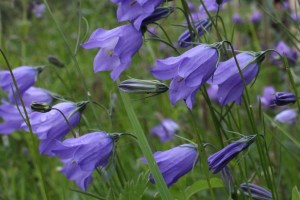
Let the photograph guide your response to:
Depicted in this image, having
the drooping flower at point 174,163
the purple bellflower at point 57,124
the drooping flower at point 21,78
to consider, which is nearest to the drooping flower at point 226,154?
the drooping flower at point 174,163

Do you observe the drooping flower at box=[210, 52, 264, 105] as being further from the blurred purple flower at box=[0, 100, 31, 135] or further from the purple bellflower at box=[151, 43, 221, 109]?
the blurred purple flower at box=[0, 100, 31, 135]

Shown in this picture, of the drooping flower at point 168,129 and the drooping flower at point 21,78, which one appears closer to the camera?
the drooping flower at point 21,78

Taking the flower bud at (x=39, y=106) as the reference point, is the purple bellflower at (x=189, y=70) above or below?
below

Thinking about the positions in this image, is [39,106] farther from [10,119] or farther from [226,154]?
[10,119]

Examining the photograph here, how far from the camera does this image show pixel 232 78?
5.00ft

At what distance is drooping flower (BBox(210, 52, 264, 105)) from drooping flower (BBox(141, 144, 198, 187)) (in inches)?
6.4

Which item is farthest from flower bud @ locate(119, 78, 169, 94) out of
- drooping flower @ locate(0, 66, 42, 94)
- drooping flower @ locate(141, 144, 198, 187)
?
drooping flower @ locate(0, 66, 42, 94)

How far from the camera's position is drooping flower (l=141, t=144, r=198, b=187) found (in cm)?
151

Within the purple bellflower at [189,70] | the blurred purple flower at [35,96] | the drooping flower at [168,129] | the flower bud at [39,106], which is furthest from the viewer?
the drooping flower at [168,129]

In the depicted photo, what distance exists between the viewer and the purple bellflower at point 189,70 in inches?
57.0

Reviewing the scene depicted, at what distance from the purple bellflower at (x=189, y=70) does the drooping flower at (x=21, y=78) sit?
1.01 meters

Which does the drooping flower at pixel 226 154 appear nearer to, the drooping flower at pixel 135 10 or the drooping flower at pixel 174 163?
the drooping flower at pixel 174 163

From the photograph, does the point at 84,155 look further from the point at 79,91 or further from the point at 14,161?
the point at 79,91

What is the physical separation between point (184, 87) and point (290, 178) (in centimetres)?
123
